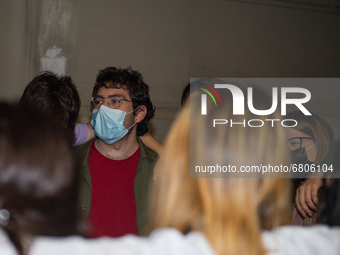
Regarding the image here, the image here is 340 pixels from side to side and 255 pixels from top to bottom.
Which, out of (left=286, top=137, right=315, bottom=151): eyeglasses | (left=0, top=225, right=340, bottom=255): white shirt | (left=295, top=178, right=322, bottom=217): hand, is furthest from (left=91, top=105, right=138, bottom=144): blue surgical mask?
(left=0, top=225, right=340, bottom=255): white shirt

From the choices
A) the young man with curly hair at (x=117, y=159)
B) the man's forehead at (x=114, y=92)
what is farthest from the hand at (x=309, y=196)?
the man's forehead at (x=114, y=92)

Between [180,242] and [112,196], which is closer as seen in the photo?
[180,242]

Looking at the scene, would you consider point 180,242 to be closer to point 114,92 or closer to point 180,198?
point 180,198

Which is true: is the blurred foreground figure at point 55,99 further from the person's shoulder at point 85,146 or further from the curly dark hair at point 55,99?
the person's shoulder at point 85,146

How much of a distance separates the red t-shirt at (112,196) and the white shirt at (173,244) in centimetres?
130

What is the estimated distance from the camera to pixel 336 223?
1.12 m

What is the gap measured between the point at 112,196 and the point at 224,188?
1433 millimetres

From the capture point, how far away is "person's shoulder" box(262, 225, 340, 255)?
3.17 feet

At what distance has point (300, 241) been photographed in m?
0.99

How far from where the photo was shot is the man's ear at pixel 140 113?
2803mm

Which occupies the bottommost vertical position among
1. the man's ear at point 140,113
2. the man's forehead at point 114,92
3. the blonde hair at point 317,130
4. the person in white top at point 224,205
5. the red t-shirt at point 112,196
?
the red t-shirt at point 112,196

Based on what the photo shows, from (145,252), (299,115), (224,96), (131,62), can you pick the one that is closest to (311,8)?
(131,62)

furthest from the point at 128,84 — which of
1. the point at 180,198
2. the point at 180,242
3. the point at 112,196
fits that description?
the point at 180,242

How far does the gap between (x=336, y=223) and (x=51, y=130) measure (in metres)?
0.93
